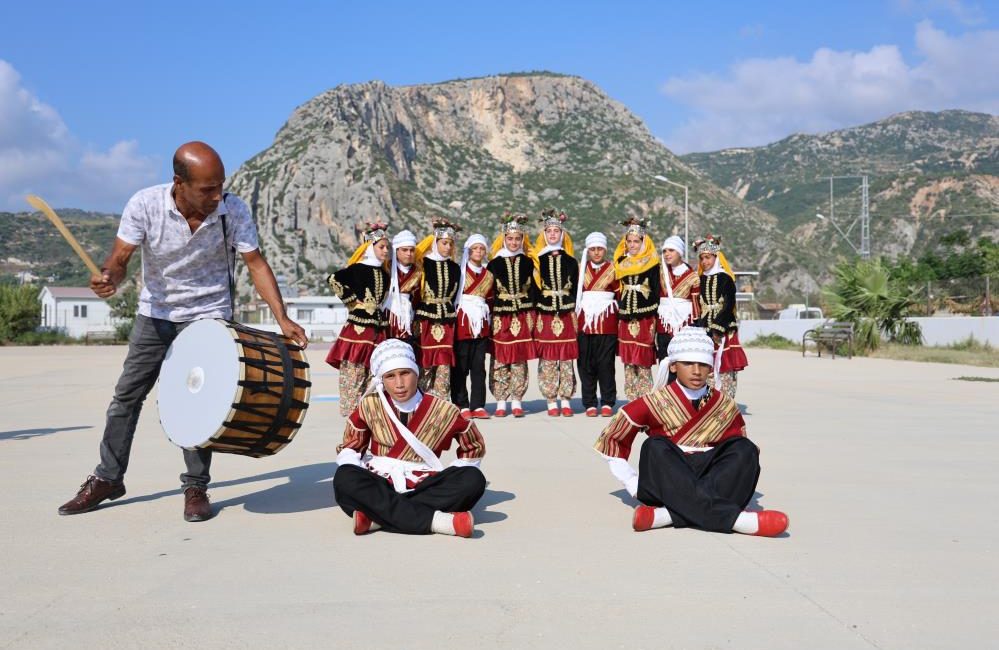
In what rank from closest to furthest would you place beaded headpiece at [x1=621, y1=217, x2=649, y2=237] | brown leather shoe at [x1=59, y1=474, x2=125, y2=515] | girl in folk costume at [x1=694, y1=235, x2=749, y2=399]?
brown leather shoe at [x1=59, y1=474, x2=125, y2=515] → girl in folk costume at [x1=694, y1=235, x2=749, y2=399] → beaded headpiece at [x1=621, y1=217, x2=649, y2=237]

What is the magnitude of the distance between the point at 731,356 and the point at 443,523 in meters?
5.78

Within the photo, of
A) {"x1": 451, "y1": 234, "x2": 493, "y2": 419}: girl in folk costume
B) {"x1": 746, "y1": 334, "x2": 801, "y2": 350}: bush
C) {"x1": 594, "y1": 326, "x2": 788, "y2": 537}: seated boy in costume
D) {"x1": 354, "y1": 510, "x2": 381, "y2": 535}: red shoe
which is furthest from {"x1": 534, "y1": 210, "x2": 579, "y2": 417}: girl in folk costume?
{"x1": 746, "y1": 334, "x2": 801, "y2": 350}: bush

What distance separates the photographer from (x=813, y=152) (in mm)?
174625

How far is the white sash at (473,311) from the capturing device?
10.3m

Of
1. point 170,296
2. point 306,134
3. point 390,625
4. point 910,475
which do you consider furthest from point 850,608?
point 306,134

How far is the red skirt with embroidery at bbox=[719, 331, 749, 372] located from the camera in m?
9.84

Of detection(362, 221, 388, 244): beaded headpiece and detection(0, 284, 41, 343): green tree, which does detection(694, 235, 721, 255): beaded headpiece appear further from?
detection(0, 284, 41, 343): green tree

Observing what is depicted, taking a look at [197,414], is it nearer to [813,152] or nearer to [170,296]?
[170,296]

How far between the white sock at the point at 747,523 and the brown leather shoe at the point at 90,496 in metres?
3.53

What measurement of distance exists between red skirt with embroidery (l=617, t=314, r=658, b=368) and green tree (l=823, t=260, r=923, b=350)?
16.5m

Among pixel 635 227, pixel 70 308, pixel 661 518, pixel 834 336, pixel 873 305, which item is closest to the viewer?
pixel 661 518

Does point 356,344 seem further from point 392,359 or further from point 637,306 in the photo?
point 392,359

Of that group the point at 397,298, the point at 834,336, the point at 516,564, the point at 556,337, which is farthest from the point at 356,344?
the point at 834,336

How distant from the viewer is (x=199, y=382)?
198 inches
